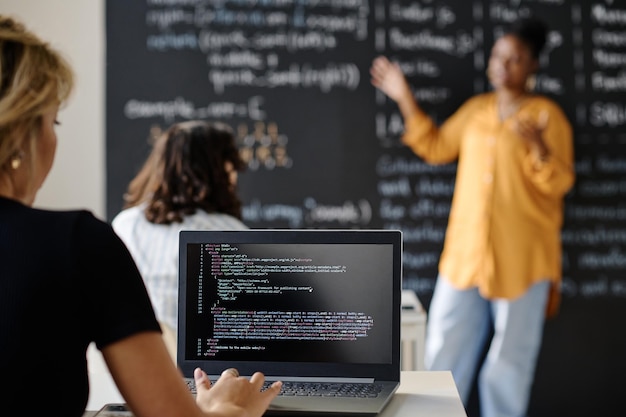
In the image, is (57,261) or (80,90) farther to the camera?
(80,90)

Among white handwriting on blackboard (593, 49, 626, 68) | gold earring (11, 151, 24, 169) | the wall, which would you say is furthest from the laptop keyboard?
white handwriting on blackboard (593, 49, 626, 68)

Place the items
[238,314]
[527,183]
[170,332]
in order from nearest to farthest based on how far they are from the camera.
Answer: [238,314] < [170,332] < [527,183]

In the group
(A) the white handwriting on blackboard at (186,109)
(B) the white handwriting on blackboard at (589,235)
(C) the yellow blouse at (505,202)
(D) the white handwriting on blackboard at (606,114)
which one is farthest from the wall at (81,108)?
(D) the white handwriting on blackboard at (606,114)

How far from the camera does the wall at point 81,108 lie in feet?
12.5

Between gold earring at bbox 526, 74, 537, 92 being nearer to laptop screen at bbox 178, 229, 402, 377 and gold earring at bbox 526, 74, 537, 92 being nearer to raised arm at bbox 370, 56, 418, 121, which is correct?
raised arm at bbox 370, 56, 418, 121

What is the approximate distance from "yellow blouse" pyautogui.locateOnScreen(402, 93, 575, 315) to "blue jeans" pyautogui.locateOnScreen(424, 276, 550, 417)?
57mm

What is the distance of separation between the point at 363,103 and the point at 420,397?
2.30 m

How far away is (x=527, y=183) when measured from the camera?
11.7 ft

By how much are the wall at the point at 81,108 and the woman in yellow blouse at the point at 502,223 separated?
1297 mm

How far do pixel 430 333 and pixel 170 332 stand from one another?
149 cm

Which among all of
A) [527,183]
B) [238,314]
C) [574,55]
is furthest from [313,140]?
[238,314]

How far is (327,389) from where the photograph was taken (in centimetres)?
157

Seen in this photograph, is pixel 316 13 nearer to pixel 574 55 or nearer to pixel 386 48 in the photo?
pixel 386 48

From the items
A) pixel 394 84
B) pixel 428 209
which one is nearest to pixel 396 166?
pixel 428 209
